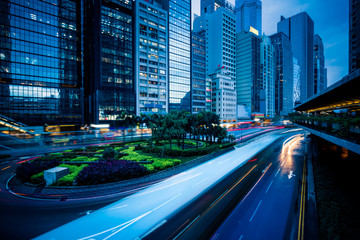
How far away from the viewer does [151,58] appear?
7631 cm

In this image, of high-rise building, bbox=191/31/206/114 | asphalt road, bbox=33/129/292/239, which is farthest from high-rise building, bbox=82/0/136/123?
asphalt road, bbox=33/129/292/239

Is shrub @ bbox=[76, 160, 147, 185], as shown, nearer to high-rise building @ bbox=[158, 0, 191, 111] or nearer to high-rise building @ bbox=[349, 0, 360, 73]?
high-rise building @ bbox=[158, 0, 191, 111]

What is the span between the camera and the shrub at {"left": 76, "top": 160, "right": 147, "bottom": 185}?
642 inches

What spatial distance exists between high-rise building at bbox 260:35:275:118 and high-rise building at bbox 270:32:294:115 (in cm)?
2147

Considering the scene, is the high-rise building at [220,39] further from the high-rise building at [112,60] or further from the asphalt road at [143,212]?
the asphalt road at [143,212]

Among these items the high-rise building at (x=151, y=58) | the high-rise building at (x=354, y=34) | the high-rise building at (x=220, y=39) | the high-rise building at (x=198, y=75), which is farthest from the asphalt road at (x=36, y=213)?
the high-rise building at (x=220, y=39)

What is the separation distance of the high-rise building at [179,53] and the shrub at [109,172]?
216ft

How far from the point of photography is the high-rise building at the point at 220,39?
106644 millimetres

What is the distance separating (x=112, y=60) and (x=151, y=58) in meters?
18.5

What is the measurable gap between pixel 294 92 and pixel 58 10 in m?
215

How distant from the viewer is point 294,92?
175250 mm

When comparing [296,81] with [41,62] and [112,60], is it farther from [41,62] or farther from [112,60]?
[41,62]

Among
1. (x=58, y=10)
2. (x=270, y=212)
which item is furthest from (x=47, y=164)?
(x=58, y=10)

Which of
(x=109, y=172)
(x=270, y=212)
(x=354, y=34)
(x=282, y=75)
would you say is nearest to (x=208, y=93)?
(x=354, y=34)
